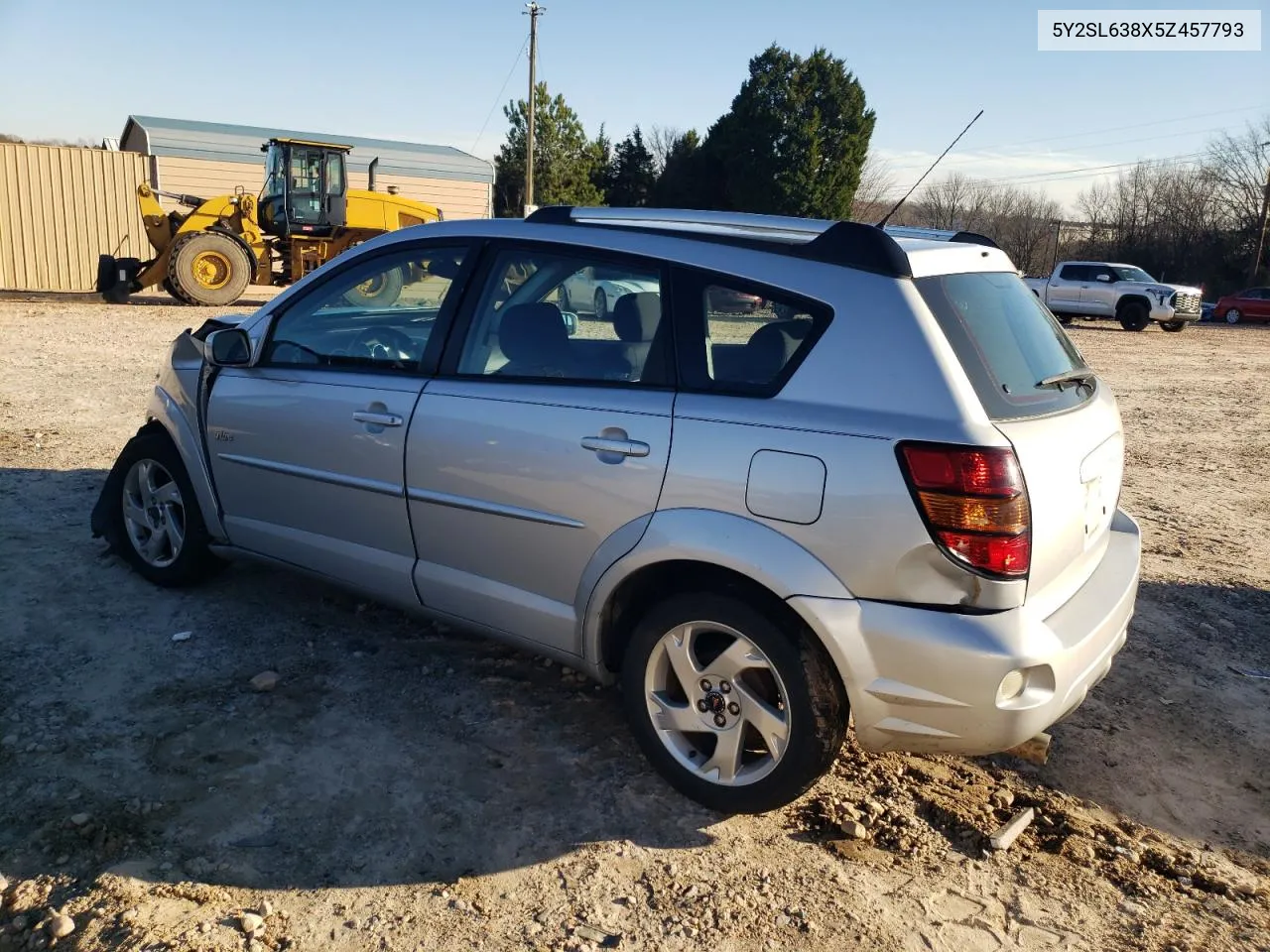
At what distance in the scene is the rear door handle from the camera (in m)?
3.01

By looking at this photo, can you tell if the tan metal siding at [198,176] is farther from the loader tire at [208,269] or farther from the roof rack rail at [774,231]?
the roof rack rail at [774,231]

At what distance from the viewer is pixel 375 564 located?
3812 millimetres

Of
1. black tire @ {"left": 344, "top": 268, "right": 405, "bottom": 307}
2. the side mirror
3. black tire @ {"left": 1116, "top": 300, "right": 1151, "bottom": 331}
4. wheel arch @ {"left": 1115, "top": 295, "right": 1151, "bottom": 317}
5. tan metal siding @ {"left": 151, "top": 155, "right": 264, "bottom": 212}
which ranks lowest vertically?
the side mirror

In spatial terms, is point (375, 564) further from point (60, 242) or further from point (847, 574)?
point (60, 242)

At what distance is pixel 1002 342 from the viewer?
2.98 metres

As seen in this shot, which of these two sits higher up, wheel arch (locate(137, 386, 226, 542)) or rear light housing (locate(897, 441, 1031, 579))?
rear light housing (locate(897, 441, 1031, 579))

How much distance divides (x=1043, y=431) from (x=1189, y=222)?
176 ft

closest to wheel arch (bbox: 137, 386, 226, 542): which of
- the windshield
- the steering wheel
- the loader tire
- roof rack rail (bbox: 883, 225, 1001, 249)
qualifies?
the steering wheel

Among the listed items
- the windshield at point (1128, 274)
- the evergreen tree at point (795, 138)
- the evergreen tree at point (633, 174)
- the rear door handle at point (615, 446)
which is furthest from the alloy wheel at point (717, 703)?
the evergreen tree at point (633, 174)

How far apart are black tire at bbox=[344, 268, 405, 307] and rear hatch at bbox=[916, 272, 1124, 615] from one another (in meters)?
2.20

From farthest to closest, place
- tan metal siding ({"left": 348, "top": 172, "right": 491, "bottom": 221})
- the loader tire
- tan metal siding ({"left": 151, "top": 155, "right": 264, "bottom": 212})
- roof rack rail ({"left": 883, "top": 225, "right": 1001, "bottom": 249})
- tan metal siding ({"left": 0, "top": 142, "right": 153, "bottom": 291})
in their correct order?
tan metal siding ({"left": 348, "top": 172, "right": 491, "bottom": 221})
tan metal siding ({"left": 151, "top": 155, "right": 264, "bottom": 212})
tan metal siding ({"left": 0, "top": 142, "right": 153, "bottom": 291})
the loader tire
roof rack rail ({"left": 883, "top": 225, "right": 1001, "bottom": 249})

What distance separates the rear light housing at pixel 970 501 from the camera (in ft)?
8.36

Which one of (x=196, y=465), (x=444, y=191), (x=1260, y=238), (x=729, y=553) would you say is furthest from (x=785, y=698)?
(x=1260, y=238)

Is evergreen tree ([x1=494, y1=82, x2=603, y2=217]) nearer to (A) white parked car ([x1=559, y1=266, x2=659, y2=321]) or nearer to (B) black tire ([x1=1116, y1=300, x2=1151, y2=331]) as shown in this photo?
(B) black tire ([x1=1116, y1=300, x2=1151, y2=331])
